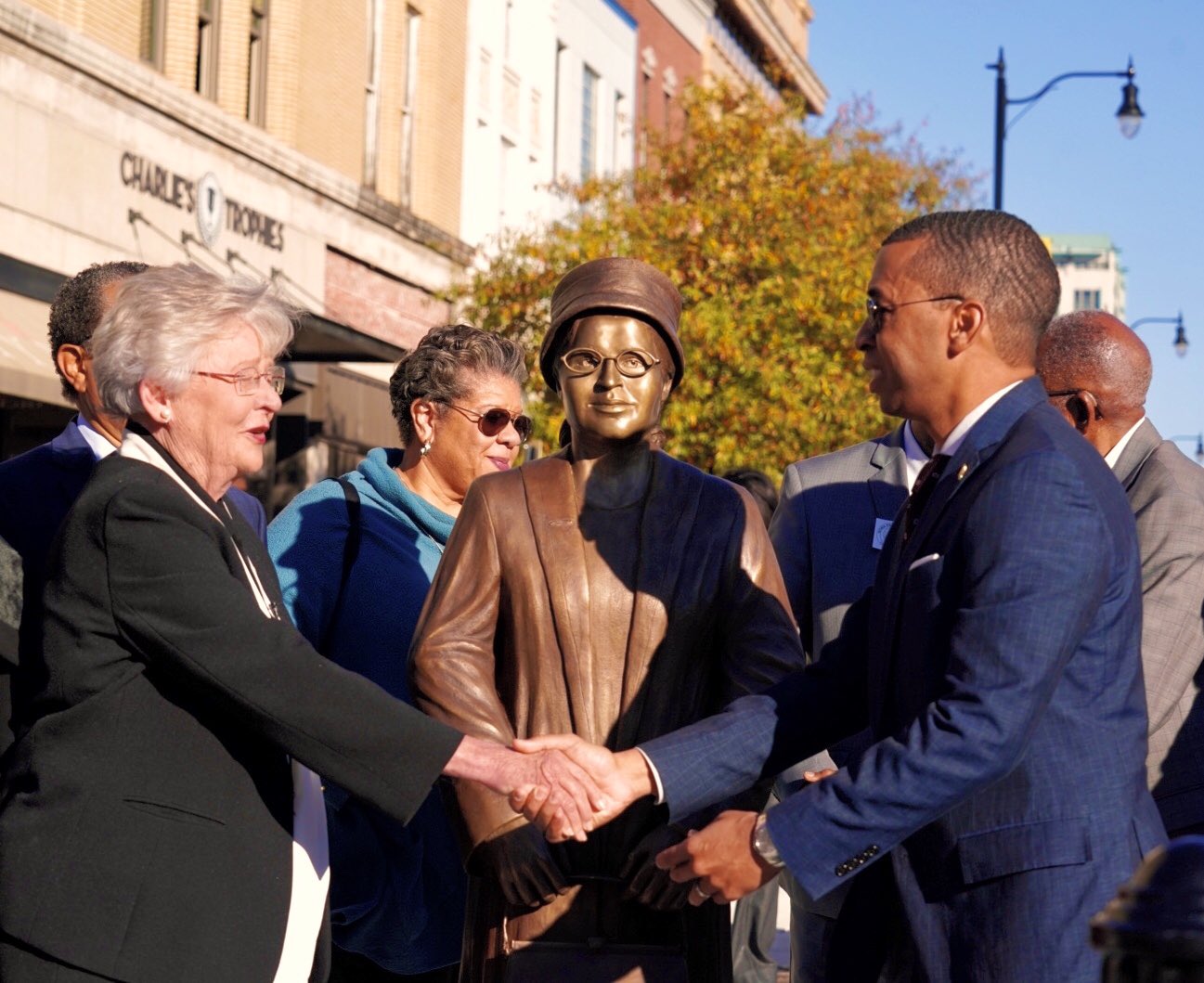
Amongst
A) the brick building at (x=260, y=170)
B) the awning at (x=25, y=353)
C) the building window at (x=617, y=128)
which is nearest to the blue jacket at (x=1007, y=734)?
the awning at (x=25, y=353)

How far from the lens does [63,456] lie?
5102 mm

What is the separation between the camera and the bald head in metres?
6.03

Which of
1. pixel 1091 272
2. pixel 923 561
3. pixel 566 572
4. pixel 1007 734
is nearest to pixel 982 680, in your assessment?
pixel 1007 734

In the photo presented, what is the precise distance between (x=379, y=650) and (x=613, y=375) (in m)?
1.34

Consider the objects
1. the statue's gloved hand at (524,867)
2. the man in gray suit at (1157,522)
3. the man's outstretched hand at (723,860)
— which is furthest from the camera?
the man in gray suit at (1157,522)

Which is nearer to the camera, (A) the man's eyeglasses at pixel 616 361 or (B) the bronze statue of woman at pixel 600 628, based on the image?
(B) the bronze statue of woman at pixel 600 628

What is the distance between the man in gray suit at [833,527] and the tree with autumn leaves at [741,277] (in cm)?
1639

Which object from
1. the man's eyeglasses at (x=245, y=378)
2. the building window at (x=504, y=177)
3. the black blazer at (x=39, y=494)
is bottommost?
the black blazer at (x=39, y=494)

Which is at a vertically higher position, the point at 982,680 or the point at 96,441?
the point at 96,441

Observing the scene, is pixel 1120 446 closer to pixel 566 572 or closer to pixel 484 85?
pixel 566 572

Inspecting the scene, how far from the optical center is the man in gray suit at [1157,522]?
5.60m

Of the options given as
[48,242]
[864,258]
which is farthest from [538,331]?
[48,242]

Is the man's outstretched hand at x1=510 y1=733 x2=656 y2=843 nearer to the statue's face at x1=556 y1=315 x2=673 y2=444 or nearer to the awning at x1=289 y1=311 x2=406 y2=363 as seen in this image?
the statue's face at x1=556 y1=315 x2=673 y2=444

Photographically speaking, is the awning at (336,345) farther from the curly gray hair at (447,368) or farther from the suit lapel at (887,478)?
the suit lapel at (887,478)
